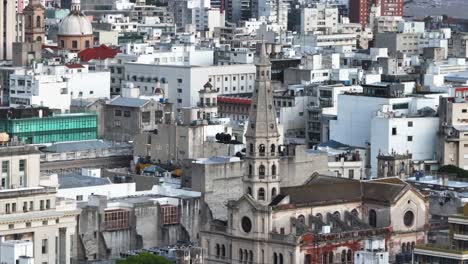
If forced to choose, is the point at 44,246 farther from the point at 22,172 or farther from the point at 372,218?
the point at 372,218

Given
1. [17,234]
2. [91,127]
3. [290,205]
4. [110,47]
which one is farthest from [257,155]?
[110,47]

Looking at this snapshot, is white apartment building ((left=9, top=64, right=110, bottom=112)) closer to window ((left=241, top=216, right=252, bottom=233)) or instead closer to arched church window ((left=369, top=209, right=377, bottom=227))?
arched church window ((left=369, top=209, right=377, bottom=227))

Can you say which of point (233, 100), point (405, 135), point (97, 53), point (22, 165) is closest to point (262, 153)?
point (22, 165)

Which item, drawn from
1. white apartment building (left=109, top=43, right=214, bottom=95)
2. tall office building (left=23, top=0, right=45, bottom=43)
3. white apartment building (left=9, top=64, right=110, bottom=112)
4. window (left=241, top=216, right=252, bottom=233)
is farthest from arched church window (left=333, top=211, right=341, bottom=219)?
tall office building (left=23, top=0, right=45, bottom=43)

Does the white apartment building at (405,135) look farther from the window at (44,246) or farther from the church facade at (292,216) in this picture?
the window at (44,246)

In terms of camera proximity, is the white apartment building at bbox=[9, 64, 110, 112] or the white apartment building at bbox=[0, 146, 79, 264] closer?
the white apartment building at bbox=[0, 146, 79, 264]

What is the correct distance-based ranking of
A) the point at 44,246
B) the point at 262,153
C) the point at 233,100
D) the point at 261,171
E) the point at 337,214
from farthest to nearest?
the point at 233,100 → the point at 337,214 → the point at 262,153 → the point at 261,171 → the point at 44,246
